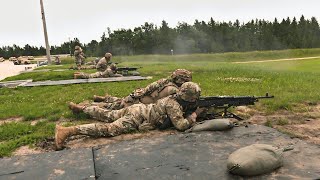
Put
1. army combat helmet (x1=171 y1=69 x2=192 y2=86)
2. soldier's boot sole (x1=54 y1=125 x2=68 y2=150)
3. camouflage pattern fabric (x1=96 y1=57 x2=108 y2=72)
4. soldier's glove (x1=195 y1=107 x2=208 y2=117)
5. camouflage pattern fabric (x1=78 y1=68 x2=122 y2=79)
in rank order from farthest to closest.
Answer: camouflage pattern fabric (x1=96 y1=57 x2=108 y2=72) → camouflage pattern fabric (x1=78 y1=68 x2=122 y2=79) → army combat helmet (x1=171 y1=69 x2=192 y2=86) → soldier's glove (x1=195 y1=107 x2=208 y2=117) → soldier's boot sole (x1=54 y1=125 x2=68 y2=150)

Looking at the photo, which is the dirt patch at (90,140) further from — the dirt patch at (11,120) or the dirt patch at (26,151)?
the dirt patch at (11,120)

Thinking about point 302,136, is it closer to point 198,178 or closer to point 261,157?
point 261,157

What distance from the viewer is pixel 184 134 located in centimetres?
627

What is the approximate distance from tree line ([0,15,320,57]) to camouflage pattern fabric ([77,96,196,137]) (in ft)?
183

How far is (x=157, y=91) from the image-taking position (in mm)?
7523

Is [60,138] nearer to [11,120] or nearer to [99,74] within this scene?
[11,120]

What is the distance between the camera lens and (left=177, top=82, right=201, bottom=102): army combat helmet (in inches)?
258

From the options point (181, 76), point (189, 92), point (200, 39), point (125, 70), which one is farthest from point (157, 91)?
point (200, 39)

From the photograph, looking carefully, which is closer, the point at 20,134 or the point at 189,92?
the point at 189,92

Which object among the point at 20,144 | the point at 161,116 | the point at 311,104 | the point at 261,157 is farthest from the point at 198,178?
the point at 311,104

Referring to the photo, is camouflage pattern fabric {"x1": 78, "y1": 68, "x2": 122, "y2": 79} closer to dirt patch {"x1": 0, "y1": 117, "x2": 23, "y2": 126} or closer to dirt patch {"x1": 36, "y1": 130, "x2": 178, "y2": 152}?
dirt patch {"x1": 0, "y1": 117, "x2": 23, "y2": 126}

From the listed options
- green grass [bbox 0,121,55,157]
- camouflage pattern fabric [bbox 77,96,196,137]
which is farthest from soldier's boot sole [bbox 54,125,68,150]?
green grass [bbox 0,121,55,157]

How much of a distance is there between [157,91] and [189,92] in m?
1.14

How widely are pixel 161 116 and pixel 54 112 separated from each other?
3.58 meters
